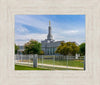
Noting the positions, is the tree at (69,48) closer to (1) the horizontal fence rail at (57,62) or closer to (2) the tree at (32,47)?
(1) the horizontal fence rail at (57,62)

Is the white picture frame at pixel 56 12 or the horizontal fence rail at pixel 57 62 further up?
the white picture frame at pixel 56 12

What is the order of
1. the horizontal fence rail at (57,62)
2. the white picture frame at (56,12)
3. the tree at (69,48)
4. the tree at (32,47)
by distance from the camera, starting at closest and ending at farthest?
the white picture frame at (56,12)
the horizontal fence rail at (57,62)
the tree at (69,48)
the tree at (32,47)

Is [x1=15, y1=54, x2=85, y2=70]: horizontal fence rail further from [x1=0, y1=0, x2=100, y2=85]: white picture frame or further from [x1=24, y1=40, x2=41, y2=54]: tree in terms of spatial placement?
[x1=24, y1=40, x2=41, y2=54]: tree

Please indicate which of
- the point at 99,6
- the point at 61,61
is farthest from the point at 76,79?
the point at 61,61

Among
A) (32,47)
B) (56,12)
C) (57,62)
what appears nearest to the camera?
(56,12)

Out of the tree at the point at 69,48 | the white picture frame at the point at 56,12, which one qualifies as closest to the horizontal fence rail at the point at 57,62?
the tree at the point at 69,48

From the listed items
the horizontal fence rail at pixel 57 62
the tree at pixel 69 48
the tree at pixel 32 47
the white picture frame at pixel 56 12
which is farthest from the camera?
the tree at pixel 32 47

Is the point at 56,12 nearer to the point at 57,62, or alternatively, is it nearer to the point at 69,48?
the point at 57,62

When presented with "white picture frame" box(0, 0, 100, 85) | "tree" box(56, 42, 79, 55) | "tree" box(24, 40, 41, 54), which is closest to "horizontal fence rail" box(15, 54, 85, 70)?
"tree" box(56, 42, 79, 55)

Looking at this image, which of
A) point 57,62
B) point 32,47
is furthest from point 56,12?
point 32,47

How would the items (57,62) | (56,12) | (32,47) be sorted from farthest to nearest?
1. (32,47)
2. (57,62)
3. (56,12)

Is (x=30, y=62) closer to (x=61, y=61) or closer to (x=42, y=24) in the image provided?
(x=61, y=61)

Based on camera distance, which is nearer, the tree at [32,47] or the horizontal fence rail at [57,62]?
the horizontal fence rail at [57,62]

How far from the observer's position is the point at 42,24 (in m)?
17.3
